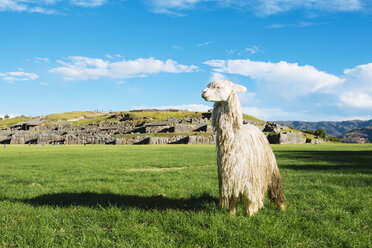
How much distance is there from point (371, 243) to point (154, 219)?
3616 mm

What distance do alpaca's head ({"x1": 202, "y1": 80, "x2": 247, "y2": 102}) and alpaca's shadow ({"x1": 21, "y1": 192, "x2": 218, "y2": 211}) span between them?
2.39 m

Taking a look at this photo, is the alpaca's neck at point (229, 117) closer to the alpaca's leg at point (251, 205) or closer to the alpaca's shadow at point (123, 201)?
the alpaca's leg at point (251, 205)

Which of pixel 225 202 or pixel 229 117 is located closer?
pixel 229 117

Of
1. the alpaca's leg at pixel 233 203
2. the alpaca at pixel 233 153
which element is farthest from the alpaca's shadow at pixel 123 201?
the alpaca at pixel 233 153

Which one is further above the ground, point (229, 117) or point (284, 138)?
point (229, 117)

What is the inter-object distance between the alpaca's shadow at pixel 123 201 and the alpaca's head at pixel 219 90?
2.39 metres

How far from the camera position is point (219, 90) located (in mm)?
4918

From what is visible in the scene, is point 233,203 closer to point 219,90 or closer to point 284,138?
point 219,90

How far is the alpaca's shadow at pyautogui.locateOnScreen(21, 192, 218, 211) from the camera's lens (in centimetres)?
577

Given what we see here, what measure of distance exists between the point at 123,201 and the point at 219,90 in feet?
12.0

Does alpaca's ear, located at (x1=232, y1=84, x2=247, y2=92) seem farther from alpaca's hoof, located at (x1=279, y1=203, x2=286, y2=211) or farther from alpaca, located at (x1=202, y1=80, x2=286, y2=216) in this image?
alpaca's hoof, located at (x1=279, y1=203, x2=286, y2=211)

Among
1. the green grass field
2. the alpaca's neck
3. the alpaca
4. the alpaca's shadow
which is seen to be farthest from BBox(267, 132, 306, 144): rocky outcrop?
the alpaca's neck

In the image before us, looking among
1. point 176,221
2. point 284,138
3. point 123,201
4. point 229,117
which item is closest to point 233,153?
point 229,117

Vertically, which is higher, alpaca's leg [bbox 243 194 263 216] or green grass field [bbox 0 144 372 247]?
alpaca's leg [bbox 243 194 263 216]
